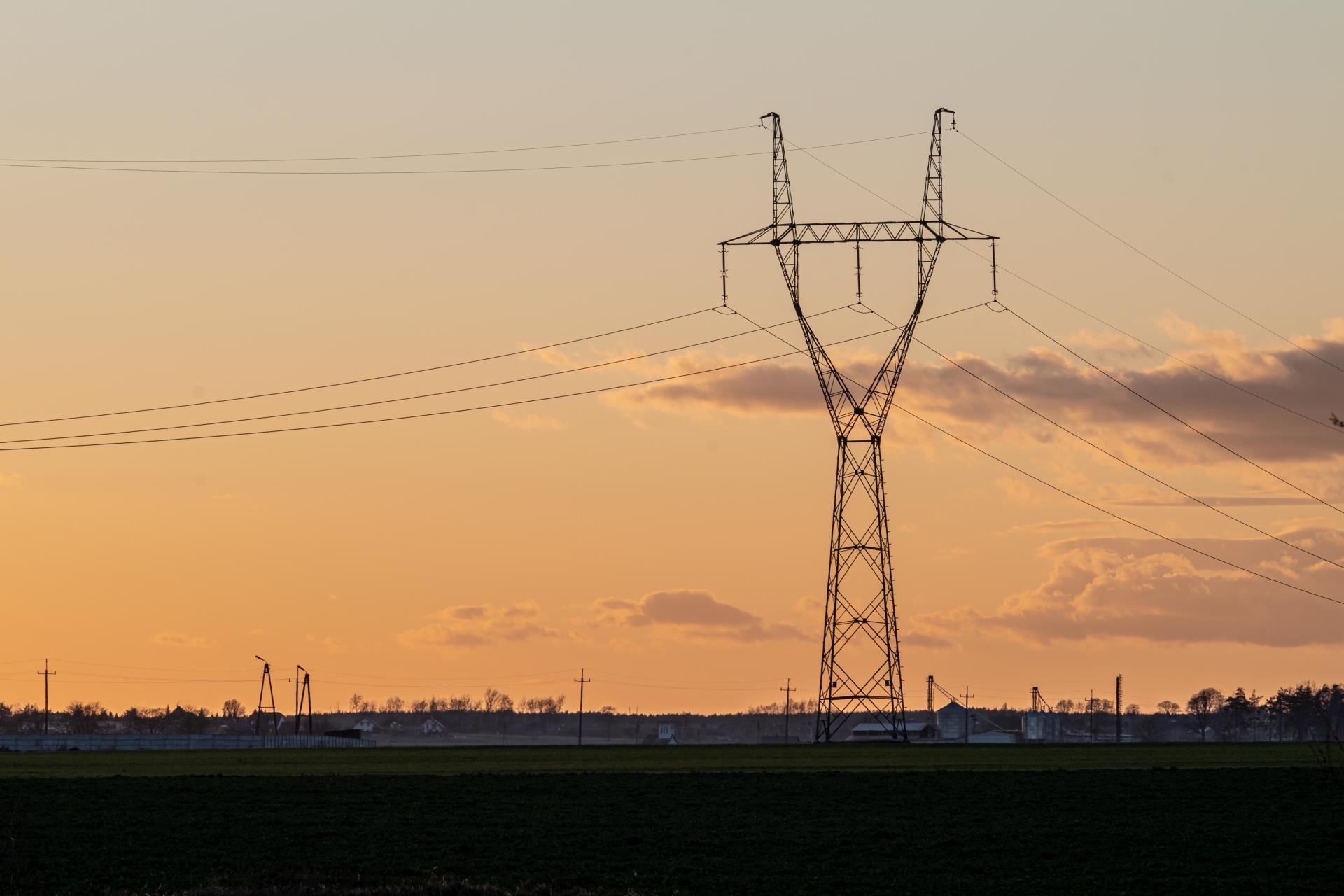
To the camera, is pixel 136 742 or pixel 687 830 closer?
pixel 687 830

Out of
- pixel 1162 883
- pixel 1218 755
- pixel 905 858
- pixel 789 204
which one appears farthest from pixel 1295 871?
pixel 789 204

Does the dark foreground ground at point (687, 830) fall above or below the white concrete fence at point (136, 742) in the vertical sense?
A: above

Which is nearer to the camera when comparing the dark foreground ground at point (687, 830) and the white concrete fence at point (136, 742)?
the dark foreground ground at point (687, 830)

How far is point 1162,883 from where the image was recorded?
5300cm

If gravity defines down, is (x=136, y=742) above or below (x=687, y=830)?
below

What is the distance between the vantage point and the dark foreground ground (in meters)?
54.5

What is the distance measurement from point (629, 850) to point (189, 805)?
879 inches

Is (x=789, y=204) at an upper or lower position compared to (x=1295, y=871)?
upper

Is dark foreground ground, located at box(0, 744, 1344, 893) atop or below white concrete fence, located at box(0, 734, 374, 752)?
atop

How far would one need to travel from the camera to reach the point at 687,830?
213 feet

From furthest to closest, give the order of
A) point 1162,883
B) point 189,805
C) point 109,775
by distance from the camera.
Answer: point 109,775 → point 189,805 → point 1162,883

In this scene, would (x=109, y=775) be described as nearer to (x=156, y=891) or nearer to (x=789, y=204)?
(x=156, y=891)

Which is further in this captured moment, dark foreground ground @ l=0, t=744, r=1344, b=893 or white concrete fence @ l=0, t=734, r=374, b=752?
white concrete fence @ l=0, t=734, r=374, b=752

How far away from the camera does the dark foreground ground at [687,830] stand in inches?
2146
